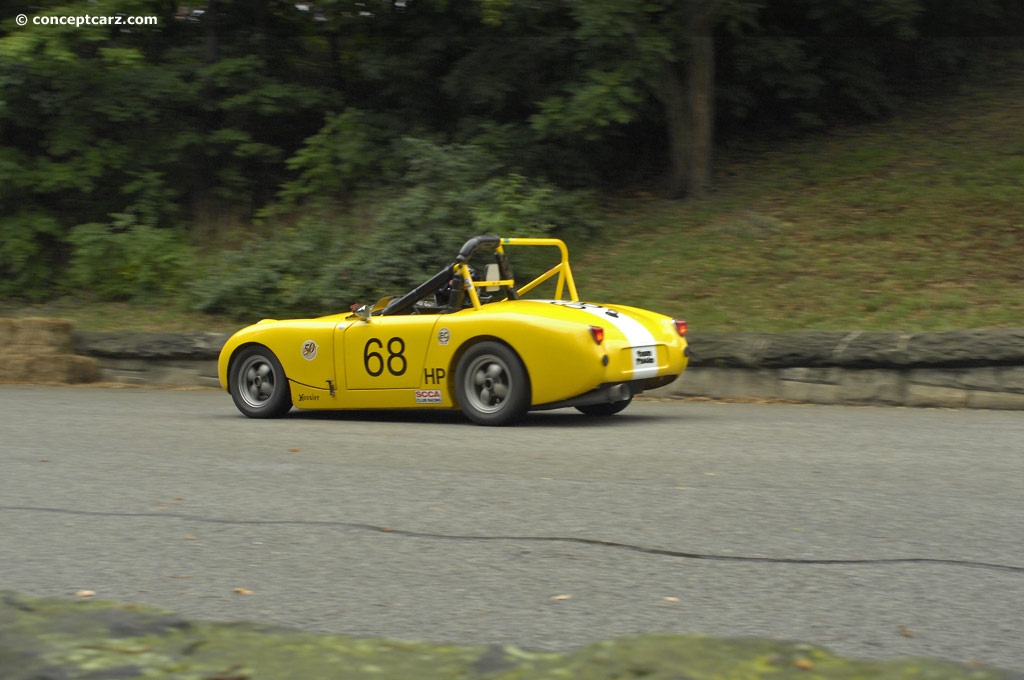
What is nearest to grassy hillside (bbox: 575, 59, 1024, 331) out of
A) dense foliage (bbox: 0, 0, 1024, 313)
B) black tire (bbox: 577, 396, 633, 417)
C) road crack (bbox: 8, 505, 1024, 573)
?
dense foliage (bbox: 0, 0, 1024, 313)

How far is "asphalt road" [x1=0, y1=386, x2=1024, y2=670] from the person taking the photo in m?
4.34

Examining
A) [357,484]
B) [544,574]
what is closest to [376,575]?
[544,574]

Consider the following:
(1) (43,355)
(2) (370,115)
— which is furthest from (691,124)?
(1) (43,355)

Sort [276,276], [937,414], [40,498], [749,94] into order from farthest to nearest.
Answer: [749,94]
[276,276]
[937,414]
[40,498]

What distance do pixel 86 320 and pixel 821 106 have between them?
43.4 ft

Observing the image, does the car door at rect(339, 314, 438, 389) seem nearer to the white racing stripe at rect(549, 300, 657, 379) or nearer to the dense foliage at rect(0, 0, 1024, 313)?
the white racing stripe at rect(549, 300, 657, 379)

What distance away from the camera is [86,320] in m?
19.0

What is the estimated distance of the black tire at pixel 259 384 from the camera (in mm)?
11547

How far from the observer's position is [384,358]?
10727mm

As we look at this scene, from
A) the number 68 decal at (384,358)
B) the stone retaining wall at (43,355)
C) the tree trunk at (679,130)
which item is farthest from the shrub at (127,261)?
the number 68 decal at (384,358)

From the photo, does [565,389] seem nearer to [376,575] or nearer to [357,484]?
[357,484]

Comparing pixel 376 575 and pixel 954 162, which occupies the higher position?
pixel 954 162

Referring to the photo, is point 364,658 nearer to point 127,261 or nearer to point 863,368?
point 863,368

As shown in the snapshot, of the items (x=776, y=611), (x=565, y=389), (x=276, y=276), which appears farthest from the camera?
(x=276, y=276)
